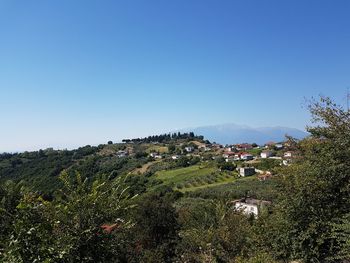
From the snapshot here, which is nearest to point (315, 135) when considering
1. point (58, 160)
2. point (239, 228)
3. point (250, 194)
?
point (239, 228)

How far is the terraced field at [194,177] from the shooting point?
83438 millimetres

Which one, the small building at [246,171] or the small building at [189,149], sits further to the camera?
the small building at [189,149]

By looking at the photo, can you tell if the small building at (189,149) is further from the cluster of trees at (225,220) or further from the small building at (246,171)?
the cluster of trees at (225,220)

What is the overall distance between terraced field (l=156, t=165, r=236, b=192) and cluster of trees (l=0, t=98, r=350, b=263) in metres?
61.6

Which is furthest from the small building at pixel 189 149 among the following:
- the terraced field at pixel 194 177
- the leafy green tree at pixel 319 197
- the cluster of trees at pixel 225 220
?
the leafy green tree at pixel 319 197

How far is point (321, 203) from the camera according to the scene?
48.8 ft

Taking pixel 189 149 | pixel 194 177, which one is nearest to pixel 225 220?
pixel 194 177

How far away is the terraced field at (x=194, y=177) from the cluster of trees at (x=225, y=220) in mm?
61591

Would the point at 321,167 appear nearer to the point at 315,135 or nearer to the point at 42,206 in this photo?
the point at 315,135

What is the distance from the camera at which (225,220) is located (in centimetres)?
1791

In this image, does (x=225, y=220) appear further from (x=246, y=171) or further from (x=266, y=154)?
(x=266, y=154)

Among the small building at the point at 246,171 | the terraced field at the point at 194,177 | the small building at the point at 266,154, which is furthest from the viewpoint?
the small building at the point at 266,154

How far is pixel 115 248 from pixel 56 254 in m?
1.77

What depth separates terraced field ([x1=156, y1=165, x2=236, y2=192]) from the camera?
83.4 metres
